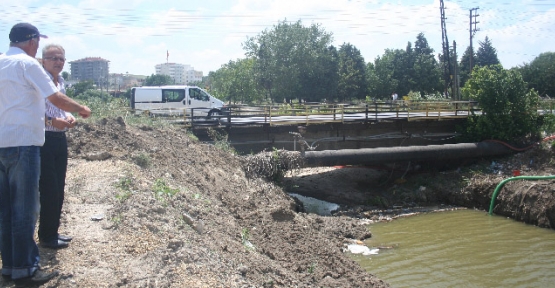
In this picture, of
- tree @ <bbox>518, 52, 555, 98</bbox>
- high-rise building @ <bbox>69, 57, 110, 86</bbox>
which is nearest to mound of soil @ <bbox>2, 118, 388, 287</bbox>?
tree @ <bbox>518, 52, 555, 98</bbox>

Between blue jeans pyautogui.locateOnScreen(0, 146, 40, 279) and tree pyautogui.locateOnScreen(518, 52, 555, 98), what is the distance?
194ft

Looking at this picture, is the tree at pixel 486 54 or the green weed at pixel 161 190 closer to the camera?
the green weed at pixel 161 190

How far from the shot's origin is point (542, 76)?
54.1 m

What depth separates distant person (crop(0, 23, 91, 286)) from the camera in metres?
4.06

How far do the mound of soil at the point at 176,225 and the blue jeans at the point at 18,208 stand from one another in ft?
0.79

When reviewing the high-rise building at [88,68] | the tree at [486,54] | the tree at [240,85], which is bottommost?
the tree at [240,85]

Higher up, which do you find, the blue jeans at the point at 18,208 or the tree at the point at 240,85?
the tree at the point at 240,85

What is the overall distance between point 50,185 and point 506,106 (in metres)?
21.2

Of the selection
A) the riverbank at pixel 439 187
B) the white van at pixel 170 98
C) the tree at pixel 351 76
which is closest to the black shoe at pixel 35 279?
the riverbank at pixel 439 187

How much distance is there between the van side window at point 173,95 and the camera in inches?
960

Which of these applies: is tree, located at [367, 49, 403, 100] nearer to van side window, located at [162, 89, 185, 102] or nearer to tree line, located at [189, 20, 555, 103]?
tree line, located at [189, 20, 555, 103]

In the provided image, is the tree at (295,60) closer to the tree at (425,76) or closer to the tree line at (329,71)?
the tree line at (329,71)

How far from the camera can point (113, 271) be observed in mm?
4551

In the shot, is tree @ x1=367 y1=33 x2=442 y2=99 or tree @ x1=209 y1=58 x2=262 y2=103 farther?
tree @ x1=367 y1=33 x2=442 y2=99
